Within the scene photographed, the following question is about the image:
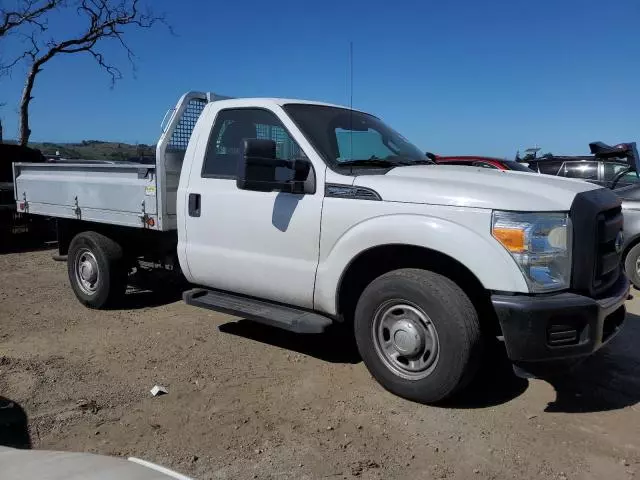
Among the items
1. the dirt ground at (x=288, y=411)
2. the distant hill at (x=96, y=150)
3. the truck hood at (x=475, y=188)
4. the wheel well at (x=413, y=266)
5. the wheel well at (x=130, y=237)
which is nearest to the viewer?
the dirt ground at (x=288, y=411)

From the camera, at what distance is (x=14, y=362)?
4590 mm

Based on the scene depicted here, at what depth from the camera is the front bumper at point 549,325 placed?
3324 millimetres

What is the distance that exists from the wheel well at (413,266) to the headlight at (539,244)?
1.21 ft

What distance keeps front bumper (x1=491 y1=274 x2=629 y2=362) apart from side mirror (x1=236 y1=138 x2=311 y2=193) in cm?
166

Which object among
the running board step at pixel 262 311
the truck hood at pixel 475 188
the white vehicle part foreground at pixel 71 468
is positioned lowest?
the running board step at pixel 262 311

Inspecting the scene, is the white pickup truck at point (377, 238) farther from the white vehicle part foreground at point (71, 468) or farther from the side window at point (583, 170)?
the side window at point (583, 170)

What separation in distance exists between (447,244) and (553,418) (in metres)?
1.36

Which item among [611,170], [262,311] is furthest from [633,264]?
[262,311]

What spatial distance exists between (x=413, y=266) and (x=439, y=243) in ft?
1.61

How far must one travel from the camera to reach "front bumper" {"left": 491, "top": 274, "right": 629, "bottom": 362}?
10.9ft

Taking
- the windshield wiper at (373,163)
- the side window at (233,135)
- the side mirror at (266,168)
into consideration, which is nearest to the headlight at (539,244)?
the windshield wiper at (373,163)

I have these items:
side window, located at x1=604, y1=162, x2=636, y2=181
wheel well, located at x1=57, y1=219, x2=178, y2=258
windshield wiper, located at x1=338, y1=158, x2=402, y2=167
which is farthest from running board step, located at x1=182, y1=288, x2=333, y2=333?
side window, located at x1=604, y1=162, x2=636, y2=181

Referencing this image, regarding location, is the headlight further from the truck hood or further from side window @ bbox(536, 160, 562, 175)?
side window @ bbox(536, 160, 562, 175)

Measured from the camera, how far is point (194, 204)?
195 inches
